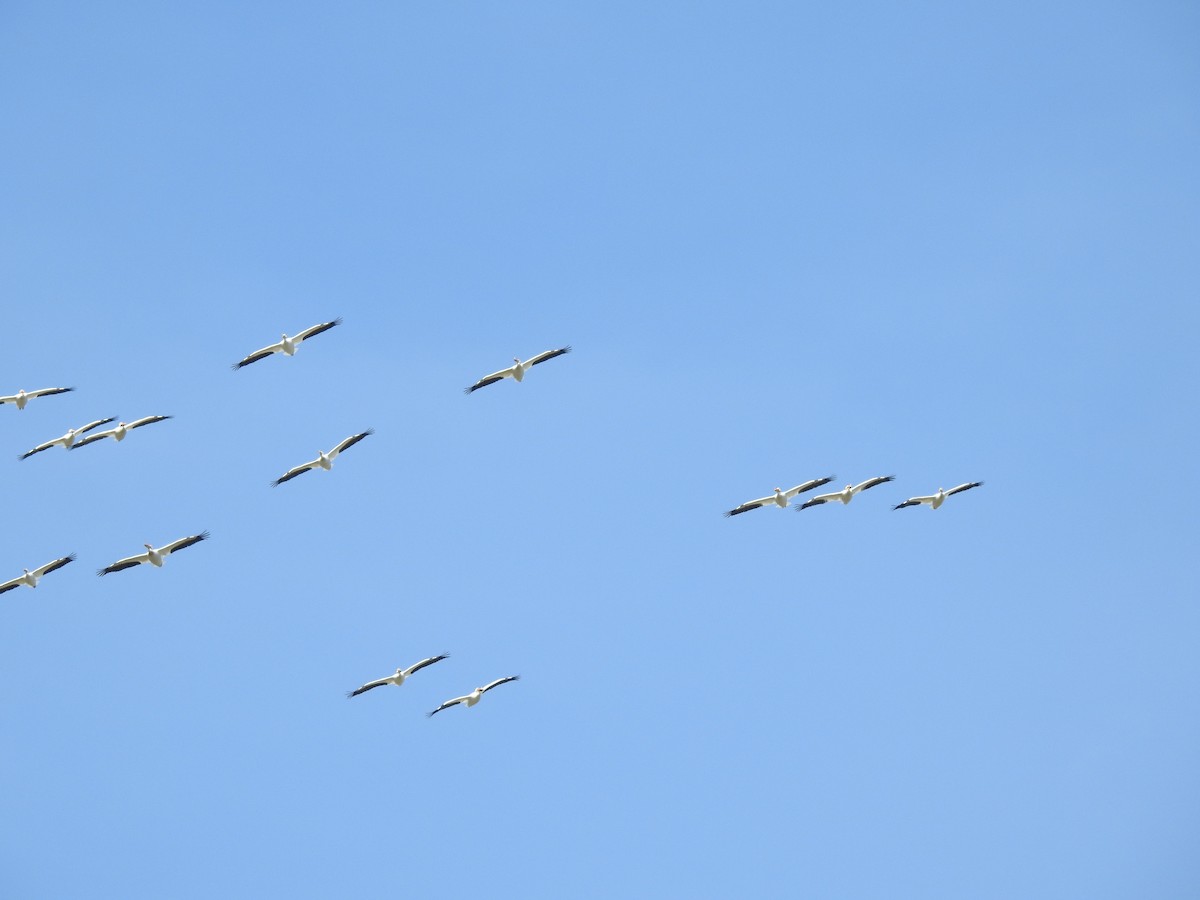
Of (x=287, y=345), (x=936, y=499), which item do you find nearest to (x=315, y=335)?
(x=287, y=345)

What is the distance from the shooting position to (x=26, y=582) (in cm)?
5431

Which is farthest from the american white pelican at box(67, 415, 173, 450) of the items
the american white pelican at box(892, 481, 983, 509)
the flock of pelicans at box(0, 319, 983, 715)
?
the american white pelican at box(892, 481, 983, 509)

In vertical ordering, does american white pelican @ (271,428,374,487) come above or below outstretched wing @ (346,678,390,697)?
above

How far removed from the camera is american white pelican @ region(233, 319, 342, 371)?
180 ft

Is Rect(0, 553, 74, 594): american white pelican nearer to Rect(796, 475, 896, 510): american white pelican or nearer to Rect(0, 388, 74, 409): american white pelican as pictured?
Rect(0, 388, 74, 409): american white pelican

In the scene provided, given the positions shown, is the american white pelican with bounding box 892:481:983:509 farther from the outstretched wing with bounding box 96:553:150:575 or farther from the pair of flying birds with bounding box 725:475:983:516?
the outstretched wing with bounding box 96:553:150:575

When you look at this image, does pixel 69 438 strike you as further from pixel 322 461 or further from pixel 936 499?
pixel 936 499

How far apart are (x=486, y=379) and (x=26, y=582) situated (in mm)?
14728

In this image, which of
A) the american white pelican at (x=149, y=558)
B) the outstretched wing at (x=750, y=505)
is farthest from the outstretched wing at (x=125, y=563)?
the outstretched wing at (x=750, y=505)

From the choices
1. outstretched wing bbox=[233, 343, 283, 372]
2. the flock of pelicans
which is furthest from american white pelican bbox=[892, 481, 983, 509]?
outstretched wing bbox=[233, 343, 283, 372]

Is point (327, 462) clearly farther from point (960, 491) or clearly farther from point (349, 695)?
point (960, 491)

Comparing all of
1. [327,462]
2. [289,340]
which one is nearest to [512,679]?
[327,462]

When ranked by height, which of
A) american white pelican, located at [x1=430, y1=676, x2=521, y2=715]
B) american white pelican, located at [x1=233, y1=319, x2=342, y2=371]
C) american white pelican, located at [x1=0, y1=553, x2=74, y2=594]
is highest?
american white pelican, located at [x1=233, y1=319, x2=342, y2=371]

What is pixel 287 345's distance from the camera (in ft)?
182
